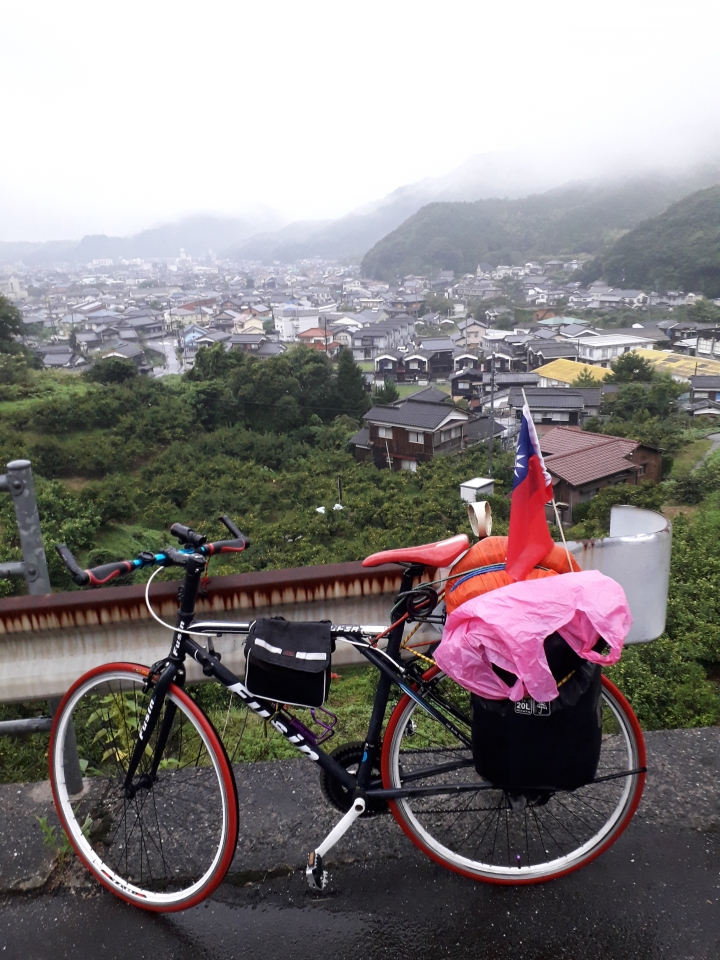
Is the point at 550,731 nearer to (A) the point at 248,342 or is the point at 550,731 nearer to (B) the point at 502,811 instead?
(B) the point at 502,811

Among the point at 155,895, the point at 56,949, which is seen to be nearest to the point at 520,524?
the point at 155,895

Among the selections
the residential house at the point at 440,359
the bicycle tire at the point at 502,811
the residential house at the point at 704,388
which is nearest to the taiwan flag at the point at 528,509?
the bicycle tire at the point at 502,811

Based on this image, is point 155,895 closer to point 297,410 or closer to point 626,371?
point 297,410

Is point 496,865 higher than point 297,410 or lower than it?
higher

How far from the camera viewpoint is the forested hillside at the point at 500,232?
76750 mm

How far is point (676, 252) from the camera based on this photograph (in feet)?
176

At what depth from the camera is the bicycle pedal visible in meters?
1.50

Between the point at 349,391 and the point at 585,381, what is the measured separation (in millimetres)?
10272

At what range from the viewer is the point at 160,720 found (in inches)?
61.9

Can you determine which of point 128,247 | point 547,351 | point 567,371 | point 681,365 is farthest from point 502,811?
point 128,247

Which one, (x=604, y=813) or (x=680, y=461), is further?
(x=680, y=461)

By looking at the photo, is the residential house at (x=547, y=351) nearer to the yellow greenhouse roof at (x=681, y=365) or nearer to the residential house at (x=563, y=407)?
the yellow greenhouse roof at (x=681, y=365)

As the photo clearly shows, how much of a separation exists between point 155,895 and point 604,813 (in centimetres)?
107

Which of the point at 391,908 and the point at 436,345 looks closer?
the point at 391,908
